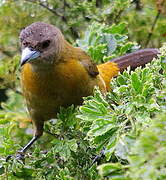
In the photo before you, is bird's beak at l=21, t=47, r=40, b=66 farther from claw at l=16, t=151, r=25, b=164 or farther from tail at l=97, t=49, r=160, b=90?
tail at l=97, t=49, r=160, b=90

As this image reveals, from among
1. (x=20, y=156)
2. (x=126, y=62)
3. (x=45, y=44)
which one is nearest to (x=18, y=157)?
(x=20, y=156)

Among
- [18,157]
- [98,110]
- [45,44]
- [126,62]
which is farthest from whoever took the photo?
[126,62]

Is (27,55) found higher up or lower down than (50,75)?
higher up

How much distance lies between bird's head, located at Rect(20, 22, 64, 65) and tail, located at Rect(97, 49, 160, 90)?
0.38m

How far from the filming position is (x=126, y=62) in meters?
2.43

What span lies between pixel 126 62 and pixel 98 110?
123cm

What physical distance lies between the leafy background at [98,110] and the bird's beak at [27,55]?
10.7 inches

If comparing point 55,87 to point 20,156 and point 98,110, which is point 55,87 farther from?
point 98,110

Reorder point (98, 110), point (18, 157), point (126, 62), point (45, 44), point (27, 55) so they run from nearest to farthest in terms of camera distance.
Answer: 1. point (98, 110)
2. point (18, 157)
3. point (27, 55)
4. point (45, 44)
5. point (126, 62)

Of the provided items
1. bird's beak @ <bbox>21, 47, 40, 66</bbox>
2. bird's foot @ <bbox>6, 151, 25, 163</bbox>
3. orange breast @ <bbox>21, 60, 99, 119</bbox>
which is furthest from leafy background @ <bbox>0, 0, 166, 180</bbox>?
bird's beak @ <bbox>21, 47, 40, 66</bbox>

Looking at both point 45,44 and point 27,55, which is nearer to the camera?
point 27,55

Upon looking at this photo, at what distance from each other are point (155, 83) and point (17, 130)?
127cm

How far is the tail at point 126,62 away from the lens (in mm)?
2395

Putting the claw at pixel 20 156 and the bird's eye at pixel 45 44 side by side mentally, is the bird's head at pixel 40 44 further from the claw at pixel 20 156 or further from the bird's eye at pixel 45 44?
the claw at pixel 20 156
